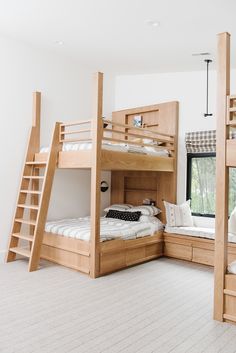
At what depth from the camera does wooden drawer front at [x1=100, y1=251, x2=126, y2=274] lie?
152 inches

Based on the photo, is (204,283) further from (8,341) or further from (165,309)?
(8,341)

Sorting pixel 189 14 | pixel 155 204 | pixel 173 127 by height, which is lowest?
pixel 155 204

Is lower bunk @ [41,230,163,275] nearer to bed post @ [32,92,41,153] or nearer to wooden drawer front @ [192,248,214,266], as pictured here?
wooden drawer front @ [192,248,214,266]

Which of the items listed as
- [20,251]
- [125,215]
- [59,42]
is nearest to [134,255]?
[125,215]

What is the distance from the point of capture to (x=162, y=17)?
3219 millimetres

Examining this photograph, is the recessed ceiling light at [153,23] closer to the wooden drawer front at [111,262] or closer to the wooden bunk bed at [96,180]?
the wooden bunk bed at [96,180]

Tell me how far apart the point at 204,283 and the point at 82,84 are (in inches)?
145

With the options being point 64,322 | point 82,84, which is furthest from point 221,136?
point 82,84

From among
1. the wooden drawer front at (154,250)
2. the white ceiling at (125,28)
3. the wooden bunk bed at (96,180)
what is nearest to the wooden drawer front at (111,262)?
the wooden bunk bed at (96,180)

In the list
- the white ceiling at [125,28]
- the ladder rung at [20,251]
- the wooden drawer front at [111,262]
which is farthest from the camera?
the ladder rung at [20,251]

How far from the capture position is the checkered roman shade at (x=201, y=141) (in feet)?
15.8

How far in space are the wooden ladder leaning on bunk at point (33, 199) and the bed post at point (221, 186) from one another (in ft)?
7.40

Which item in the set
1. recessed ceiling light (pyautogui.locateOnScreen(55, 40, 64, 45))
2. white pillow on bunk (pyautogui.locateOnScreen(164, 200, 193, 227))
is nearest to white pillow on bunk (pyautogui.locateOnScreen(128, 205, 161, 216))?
white pillow on bunk (pyautogui.locateOnScreen(164, 200, 193, 227))

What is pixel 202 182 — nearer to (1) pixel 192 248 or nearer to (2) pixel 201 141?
(2) pixel 201 141
